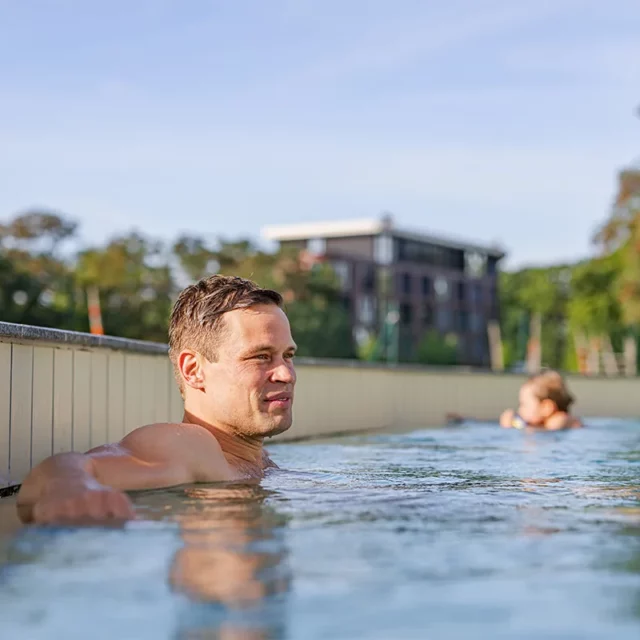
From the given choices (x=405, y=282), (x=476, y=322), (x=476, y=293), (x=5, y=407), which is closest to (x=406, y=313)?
(x=405, y=282)

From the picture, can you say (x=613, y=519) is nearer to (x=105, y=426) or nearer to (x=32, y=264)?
(x=105, y=426)

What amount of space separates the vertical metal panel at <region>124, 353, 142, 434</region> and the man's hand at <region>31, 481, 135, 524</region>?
13.4 ft

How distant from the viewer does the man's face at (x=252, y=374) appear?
490 centimetres

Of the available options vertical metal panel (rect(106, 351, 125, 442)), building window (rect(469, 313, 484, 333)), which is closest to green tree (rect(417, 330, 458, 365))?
building window (rect(469, 313, 484, 333))

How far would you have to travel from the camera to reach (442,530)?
361 centimetres

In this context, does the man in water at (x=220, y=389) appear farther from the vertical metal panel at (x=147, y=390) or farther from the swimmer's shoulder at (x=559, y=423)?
the swimmer's shoulder at (x=559, y=423)

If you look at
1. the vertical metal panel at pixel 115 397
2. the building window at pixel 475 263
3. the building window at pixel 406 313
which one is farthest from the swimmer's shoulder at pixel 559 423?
the building window at pixel 475 263

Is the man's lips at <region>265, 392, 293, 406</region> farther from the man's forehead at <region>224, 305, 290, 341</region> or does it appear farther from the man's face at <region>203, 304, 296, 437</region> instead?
the man's forehead at <region>224, 305, 290, 341</region>

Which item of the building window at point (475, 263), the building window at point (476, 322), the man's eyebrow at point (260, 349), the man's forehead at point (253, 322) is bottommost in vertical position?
the man's eyebrow at point (260, 349)

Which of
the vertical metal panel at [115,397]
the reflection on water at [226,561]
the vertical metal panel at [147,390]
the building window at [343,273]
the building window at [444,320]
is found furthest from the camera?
the building window at [444,320]

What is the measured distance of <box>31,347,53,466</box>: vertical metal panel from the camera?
5.98 m

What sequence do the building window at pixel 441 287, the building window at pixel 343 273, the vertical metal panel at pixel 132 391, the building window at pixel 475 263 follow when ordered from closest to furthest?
the vertical metal panel at pixel 132 391 → the building window at pixel 343 273 → the building window at pixel 441 287 → the building window at pixel 475 263

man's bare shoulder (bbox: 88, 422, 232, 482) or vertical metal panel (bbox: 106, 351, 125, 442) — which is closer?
man's bare shoulder (bbox: 88, 422, 232, 482)

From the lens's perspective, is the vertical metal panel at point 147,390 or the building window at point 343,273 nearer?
the vertical metal panel at point 147,390
